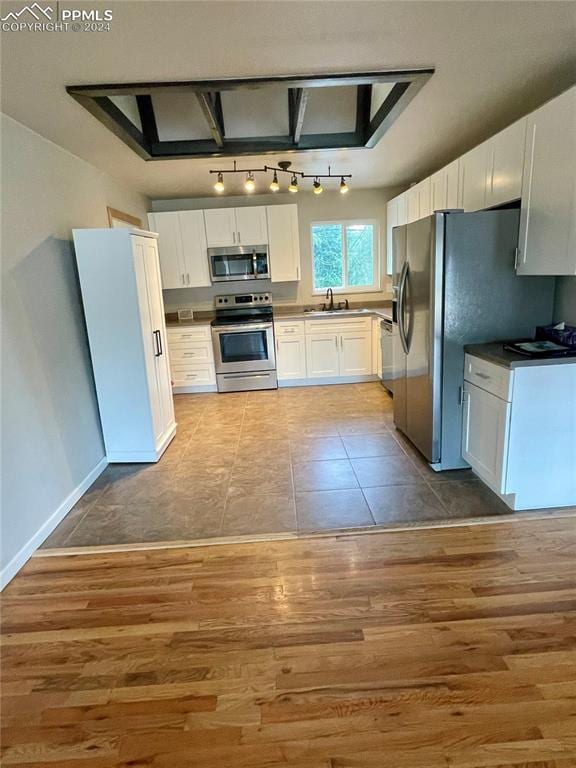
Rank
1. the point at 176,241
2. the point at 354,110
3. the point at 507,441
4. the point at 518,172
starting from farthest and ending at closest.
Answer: the point at 176,241
the point at 354,110
the point at 518,172
the point at 507,441

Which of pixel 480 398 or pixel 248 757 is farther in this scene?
pixel 480 398

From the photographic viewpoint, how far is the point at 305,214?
5.64 meters

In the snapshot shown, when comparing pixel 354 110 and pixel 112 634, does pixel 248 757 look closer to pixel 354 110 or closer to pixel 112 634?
pixel 112 634

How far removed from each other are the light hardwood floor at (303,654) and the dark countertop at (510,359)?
2.98ft

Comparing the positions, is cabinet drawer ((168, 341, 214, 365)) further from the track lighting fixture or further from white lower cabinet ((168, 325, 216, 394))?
the track lighting fixture

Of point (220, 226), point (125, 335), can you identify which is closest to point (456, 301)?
point (125, 335)

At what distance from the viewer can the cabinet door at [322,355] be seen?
17.4 ft

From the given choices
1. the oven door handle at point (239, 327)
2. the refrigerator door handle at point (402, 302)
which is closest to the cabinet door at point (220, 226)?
the oven door handle at point (239, 327)

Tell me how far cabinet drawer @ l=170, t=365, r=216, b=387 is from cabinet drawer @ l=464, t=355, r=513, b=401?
11.1ft

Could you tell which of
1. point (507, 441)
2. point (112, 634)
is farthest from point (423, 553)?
point (112, 634)

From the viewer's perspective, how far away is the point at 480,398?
2.66 meters

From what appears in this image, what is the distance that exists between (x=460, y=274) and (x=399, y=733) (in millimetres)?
2421

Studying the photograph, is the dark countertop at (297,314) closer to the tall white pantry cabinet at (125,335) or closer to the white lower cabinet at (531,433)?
the tall white pantry cabinet at (125,335)

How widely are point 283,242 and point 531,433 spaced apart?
3.92 m
